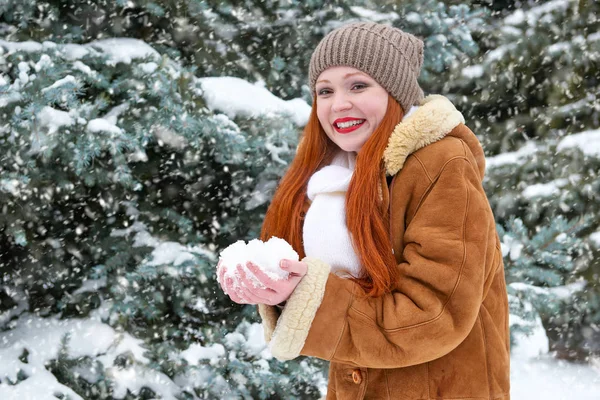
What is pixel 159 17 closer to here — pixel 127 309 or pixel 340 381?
pixel 127 309

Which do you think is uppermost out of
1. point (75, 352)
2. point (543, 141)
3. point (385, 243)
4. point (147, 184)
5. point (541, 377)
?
point (385, 243)

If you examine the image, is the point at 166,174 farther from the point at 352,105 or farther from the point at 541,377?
the point at 541,377

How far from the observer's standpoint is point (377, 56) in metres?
1.68

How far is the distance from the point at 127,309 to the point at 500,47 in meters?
3.26

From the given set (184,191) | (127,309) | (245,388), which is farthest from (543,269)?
(127,309)

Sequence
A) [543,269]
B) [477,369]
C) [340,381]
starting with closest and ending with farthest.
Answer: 1. [477,369]
2. [340,381]
3. [543,269]

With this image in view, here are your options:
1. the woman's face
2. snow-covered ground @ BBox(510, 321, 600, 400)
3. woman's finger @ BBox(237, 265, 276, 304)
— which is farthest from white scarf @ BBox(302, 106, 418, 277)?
snow-covered ground @ BBox(510, 321, 600, 400)

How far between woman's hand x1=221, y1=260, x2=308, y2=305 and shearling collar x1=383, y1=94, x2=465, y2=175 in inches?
16.3

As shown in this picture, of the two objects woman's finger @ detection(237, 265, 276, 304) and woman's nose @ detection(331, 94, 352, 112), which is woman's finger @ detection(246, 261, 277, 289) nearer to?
woman's finger @ detection(237, 265, 276, 304)

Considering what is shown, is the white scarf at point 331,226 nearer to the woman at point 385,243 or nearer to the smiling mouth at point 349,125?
the woman at point 385,243

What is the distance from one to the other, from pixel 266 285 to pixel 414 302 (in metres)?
0.39

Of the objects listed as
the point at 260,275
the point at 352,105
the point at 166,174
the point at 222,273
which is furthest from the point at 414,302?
the point at 166,174

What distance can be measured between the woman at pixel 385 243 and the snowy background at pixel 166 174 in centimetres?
153

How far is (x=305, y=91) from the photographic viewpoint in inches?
147
